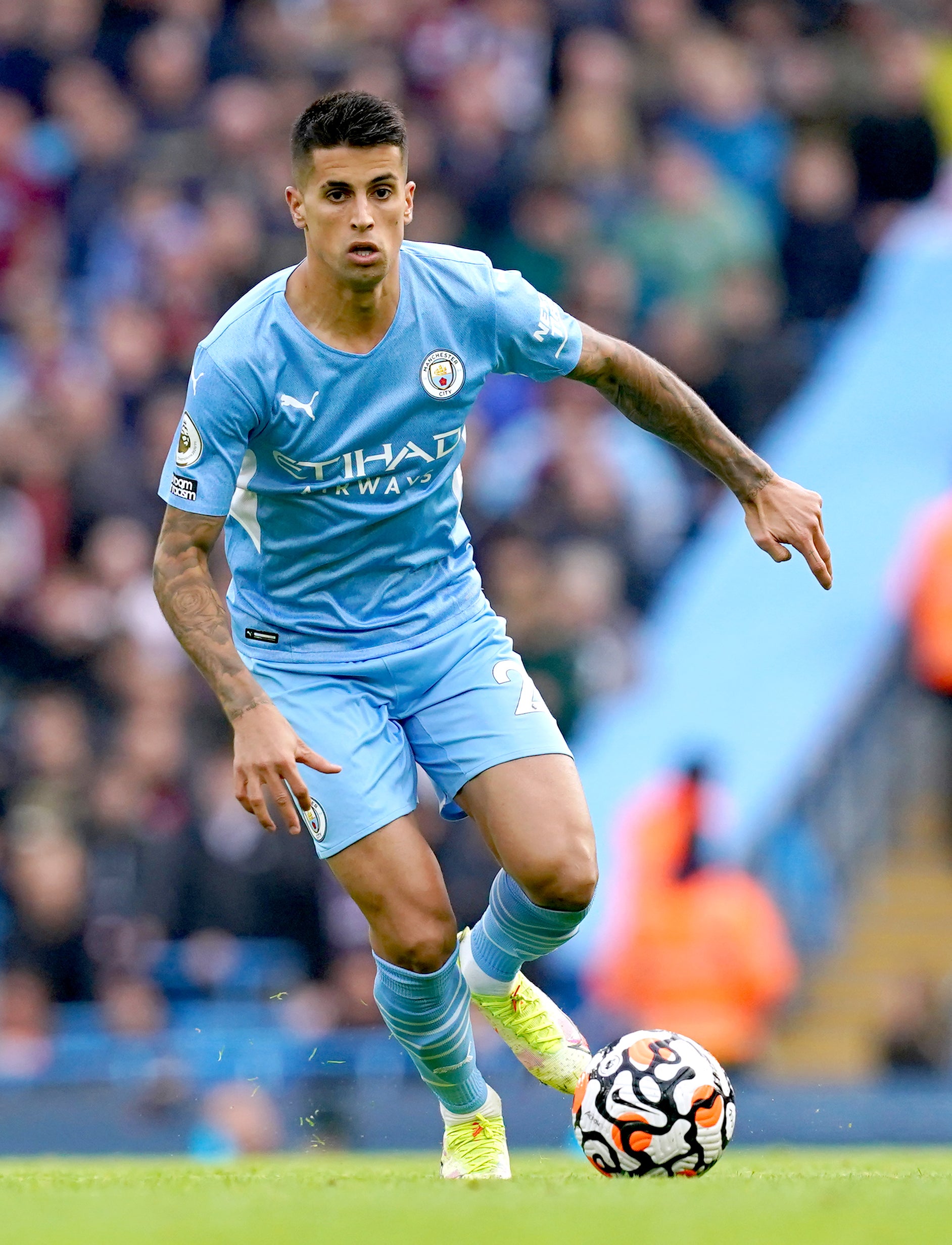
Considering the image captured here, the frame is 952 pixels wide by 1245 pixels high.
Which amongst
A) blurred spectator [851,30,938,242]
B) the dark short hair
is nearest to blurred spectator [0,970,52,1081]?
the dark short hair

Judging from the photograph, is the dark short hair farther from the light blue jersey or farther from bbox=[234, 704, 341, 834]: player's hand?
bbox=[234, 704, 341, 834]: player's hand

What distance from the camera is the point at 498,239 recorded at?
45.5 feet

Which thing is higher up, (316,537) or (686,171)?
(686,171)

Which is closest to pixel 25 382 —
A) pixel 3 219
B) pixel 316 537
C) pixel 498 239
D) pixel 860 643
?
pixel 3 219

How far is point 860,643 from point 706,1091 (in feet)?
26.2

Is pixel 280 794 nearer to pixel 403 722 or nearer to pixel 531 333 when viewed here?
pixel 403 722

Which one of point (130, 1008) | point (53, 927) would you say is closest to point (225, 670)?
point (130, 1008)

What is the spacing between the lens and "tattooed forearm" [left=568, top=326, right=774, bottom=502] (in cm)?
620

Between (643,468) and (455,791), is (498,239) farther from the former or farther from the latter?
(455,791)

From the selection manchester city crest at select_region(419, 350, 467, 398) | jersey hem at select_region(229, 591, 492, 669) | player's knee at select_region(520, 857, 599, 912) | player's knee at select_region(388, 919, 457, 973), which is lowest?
player's knee at select_region(388, 919, 457, 973)

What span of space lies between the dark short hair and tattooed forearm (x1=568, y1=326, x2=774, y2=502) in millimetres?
898

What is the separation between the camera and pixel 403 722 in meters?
6.29

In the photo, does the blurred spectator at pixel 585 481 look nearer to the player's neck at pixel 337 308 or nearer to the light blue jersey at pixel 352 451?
the light blue jersey at pixel 352 451

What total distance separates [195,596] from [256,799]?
0.64 metres
